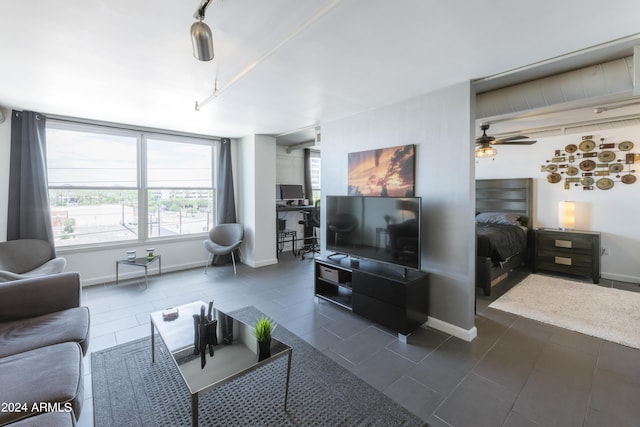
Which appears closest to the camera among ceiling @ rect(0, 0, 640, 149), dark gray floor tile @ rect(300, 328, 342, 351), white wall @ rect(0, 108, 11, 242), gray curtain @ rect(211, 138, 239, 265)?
ceiling @ rect(0, 0, 640, 149)

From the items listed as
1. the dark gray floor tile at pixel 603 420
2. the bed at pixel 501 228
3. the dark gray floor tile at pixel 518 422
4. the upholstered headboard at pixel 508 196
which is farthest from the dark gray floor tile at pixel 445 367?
the upholstered headboard at pixel 508 196

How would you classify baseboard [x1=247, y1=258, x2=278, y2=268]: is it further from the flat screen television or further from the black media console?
the black media console

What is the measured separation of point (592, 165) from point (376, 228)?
4.20 meters

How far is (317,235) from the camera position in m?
6.93

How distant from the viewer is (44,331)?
1940 millimetres

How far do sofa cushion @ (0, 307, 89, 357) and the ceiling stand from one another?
6.63 ft

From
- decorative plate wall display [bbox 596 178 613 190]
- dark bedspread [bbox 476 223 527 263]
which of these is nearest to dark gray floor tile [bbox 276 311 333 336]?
dark bedspread [bbox 476 223 527 263]

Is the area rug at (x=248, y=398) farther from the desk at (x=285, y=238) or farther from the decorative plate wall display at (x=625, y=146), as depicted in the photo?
the decorative plate wall display at (x=625, y=146)

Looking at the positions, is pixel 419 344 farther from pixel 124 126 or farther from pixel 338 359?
pixel 124 126

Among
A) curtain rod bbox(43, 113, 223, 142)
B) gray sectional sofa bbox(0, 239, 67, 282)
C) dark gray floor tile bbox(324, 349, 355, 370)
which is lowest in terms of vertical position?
dark gray floor tile bbox(324, 349, 355, 370)

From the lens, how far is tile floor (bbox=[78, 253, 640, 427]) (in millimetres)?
1788

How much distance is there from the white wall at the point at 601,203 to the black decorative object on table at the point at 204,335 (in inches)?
227

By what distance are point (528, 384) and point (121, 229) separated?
5511 millimetres

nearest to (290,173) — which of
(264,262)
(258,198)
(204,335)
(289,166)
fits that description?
(289,166)
